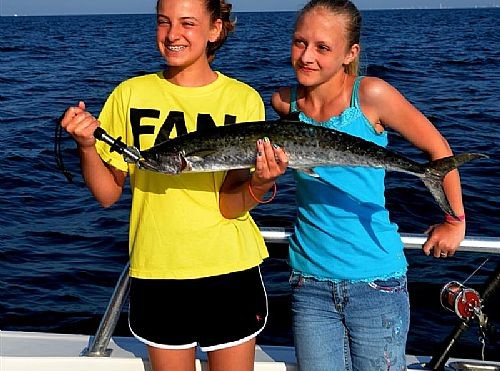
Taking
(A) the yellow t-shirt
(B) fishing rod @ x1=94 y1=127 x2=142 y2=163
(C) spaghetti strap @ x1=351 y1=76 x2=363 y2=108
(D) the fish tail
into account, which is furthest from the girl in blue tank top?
(B) fishing rod @ x1=94 y1=127 x2=142 y2=163

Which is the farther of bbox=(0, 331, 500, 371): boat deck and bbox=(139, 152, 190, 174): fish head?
bbox=(0, 331, 500, 371): boat deck

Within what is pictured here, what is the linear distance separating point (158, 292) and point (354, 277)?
854mm

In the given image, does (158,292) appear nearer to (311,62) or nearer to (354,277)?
(354,277)

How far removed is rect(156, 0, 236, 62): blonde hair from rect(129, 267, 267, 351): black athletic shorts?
1.07 m

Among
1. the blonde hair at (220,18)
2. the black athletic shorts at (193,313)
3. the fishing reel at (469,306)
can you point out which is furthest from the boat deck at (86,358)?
the blonde hair at (220,18)

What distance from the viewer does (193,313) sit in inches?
130

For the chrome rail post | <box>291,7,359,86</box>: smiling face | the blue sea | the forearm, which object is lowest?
the blue sea

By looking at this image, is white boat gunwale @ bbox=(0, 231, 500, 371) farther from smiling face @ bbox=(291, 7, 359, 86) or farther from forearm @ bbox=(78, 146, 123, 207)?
smiling face @ bbox=(291, 7, 359, 86)

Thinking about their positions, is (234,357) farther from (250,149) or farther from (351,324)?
(250,149)

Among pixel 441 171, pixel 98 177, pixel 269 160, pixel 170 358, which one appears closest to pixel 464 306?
pixel 441 171

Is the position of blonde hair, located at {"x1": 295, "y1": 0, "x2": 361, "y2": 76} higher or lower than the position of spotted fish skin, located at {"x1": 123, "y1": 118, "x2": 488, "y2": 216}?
higher

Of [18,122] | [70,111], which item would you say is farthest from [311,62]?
[18,122]

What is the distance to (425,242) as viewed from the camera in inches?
140

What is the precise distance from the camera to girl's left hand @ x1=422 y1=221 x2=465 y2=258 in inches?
136
